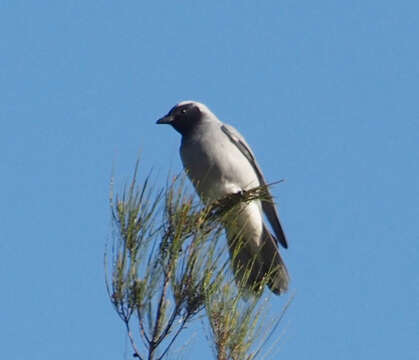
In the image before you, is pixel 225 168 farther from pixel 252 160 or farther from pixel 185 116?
pixel 185 116

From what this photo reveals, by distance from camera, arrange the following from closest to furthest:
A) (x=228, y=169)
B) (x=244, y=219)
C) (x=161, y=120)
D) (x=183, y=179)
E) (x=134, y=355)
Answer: (x=134, y=355), (x=183, y=179), (x=244, y=219), (x=228, y=169), (x=161, y=120)

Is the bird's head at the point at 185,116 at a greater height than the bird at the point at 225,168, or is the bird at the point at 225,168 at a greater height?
the bird's head at the point at 185,116

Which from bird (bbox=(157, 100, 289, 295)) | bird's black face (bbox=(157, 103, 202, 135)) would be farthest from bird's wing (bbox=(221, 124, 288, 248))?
bird's black face (bbox=(157, 103, 202, 135))

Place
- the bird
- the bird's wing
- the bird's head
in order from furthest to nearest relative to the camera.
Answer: the bird's head < the bird's wing < the bird

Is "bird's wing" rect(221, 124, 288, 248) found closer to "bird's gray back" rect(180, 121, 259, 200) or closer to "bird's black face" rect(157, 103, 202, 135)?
"bird's gray back" rect(180, 121, 259, 200)

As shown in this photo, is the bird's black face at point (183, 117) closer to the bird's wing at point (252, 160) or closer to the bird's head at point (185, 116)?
the bird's head at point (185, 116)

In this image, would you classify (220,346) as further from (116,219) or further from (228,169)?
(228,169)

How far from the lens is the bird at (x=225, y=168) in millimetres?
5945

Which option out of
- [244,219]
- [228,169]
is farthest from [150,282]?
[228,169]

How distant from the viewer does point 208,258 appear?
335 cm

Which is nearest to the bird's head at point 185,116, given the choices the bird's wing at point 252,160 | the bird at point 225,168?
the bird at point 225,168

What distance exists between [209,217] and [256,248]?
2.21 m

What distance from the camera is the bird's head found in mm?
6684

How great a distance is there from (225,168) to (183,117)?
0.76 m
